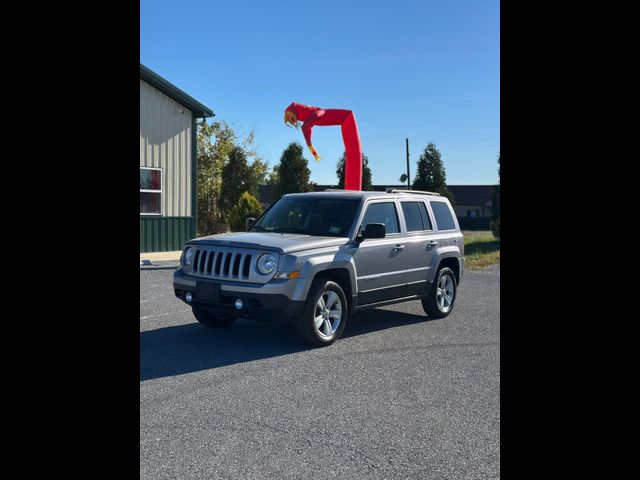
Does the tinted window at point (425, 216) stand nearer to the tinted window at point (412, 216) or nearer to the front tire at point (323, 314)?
the tinted window at point (412, 216)

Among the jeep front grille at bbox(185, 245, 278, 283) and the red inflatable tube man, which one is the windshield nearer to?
the jeep front grille at bbox(185, 245, 278, 283)

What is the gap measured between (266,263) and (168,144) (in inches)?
567

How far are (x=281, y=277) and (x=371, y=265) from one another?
5.06 feet

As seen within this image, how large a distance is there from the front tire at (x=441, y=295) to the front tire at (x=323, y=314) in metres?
2.07

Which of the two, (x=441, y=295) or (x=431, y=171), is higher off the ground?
(x=431, y=171)

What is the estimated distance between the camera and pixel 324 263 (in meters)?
7.73

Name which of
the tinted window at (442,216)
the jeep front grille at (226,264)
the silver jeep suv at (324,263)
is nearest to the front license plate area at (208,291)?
the silver jeep suv at (324,263)

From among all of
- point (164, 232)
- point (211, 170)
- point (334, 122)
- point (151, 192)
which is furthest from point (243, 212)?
point (211, 170)

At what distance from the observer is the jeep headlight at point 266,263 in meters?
7.46

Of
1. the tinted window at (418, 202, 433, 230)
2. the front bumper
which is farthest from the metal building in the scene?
the front bumper

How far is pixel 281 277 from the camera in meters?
7.42

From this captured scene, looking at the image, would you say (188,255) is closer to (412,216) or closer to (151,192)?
(412,216)
